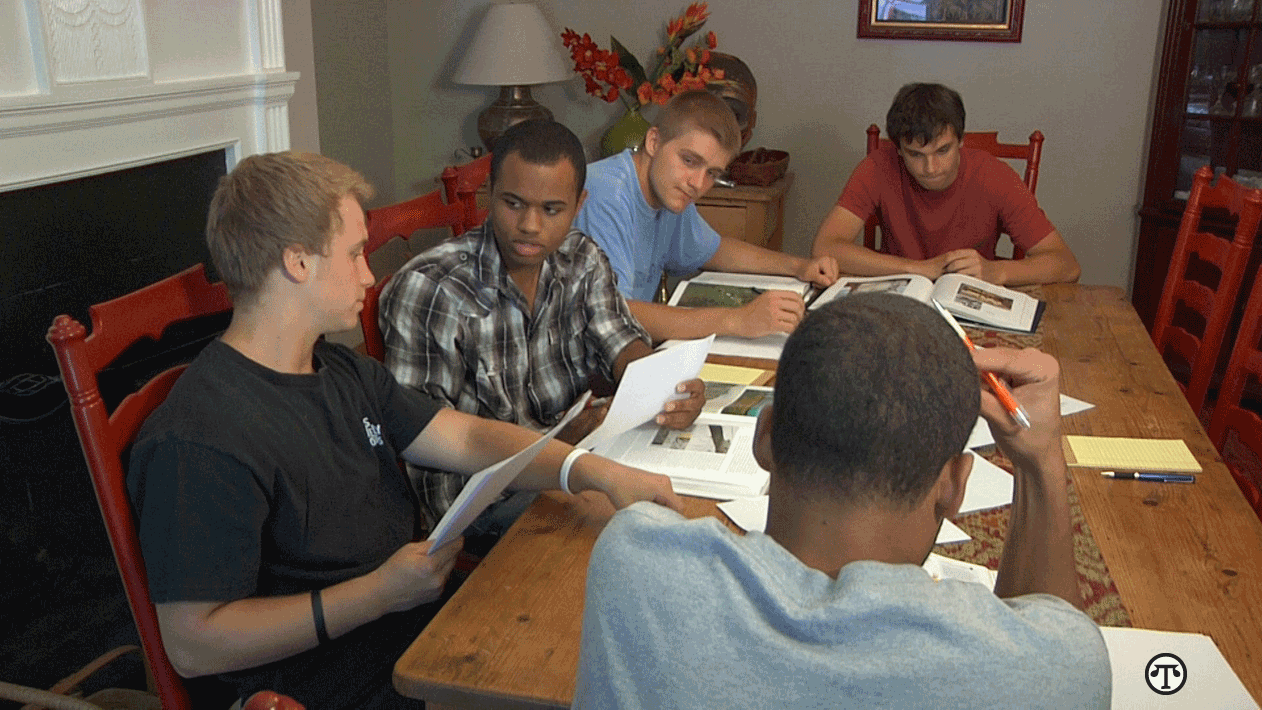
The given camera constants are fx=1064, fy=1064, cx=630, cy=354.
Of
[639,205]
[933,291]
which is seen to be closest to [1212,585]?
[933,291]

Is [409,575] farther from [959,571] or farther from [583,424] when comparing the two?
[959,571]

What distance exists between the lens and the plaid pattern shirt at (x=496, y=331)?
1.65 m

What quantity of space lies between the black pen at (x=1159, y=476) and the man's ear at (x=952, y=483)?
738 mm

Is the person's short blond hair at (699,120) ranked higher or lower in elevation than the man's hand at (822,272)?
higher

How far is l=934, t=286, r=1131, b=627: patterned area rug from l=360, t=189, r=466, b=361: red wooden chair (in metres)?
0.87

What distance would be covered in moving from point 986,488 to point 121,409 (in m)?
1.04

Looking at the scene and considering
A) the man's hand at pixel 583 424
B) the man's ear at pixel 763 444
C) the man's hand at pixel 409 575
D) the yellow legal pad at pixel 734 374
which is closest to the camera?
the man's ear at pixel 763 444

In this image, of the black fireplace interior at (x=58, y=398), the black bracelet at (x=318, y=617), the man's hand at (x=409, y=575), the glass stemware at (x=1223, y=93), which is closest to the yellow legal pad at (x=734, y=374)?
the man's hand at (x=409, y=575)

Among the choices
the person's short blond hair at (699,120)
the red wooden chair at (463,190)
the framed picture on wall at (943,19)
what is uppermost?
the framed picture on wall at (943,19)

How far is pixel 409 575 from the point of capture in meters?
1.23

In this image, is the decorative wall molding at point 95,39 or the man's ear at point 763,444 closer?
the man's ear at point 763,444

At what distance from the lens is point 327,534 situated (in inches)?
50.6

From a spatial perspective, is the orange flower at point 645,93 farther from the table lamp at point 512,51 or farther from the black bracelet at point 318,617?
the black bracelet at point 318,617

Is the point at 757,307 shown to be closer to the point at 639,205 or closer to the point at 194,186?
the point at 639,205
